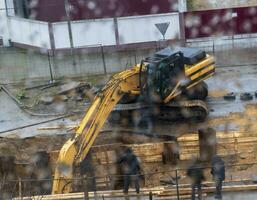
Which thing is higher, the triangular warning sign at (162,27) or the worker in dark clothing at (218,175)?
the triangular warning sign at (162,27)

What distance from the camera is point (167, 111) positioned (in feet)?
61.8

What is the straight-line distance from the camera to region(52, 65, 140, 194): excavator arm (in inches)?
582

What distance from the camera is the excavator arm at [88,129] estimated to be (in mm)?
14773

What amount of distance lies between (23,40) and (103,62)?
4573 mm

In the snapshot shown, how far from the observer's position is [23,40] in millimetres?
27328

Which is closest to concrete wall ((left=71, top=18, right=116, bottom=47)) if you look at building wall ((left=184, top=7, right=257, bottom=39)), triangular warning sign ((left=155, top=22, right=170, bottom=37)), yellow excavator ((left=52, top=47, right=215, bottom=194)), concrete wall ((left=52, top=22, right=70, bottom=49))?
concrete wall ((left=52, top=22, right=70, bottom=49))

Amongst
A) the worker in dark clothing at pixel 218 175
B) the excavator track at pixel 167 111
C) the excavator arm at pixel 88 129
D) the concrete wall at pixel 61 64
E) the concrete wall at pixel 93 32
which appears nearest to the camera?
the worker in dark clothing at pixel 218 175

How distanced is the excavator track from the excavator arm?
2.87ft

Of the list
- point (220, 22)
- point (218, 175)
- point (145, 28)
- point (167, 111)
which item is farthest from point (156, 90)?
point (220, 22)

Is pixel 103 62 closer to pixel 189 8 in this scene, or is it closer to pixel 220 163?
pixel 189 8

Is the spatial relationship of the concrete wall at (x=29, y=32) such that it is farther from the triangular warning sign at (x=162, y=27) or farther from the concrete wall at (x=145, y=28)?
the triangular warning sign at (x=162, y=27)

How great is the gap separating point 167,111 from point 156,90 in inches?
44.2

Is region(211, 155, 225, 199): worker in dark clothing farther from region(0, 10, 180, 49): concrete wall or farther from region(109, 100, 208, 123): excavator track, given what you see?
region(0, 10, 180, 49): concrete wall

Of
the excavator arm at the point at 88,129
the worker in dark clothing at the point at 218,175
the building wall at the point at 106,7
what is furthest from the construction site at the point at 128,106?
the building wall at the point at 106,7
